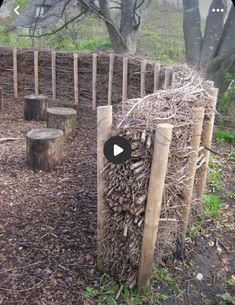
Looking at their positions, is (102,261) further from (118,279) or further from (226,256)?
(226,256)

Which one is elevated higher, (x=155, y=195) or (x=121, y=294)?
(x=155, y=195)

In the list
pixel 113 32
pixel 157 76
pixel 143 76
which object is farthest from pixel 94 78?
pixel 113 32

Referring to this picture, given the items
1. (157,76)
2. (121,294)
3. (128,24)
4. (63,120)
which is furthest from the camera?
(128,24)

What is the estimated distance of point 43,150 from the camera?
183 inches

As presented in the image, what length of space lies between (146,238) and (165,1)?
1287 cm

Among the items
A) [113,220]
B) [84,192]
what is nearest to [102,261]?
[113,220]

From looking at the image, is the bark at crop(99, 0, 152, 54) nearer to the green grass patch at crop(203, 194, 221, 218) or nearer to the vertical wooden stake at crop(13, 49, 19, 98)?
the vertical wooden stake at crop(13, 49, 19, 98)

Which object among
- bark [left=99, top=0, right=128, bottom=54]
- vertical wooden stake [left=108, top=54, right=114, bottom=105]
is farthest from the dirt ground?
bark [left=99, top=0, right=128, bottom=54]

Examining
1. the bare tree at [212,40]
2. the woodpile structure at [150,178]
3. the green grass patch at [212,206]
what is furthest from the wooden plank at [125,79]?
the green grass patch at [212,206]

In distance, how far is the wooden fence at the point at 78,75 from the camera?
7.14m

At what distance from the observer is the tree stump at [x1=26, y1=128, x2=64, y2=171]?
183 inches

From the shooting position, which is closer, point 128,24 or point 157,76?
point 157,76

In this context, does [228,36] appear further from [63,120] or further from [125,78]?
[63,120]

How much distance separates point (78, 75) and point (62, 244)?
565cm
